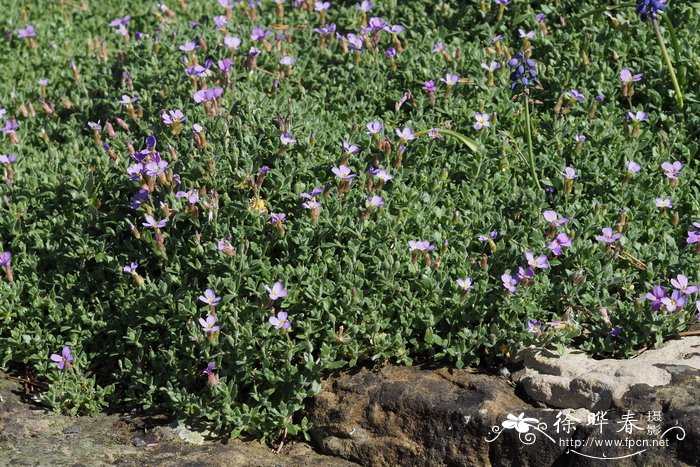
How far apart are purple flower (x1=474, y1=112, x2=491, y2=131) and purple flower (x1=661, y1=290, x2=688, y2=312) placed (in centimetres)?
142

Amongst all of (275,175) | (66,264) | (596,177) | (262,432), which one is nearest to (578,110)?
(596,177)

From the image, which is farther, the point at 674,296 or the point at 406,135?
the point at 406,135

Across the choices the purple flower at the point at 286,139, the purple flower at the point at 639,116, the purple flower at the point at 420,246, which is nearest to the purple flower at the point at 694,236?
the purple flower at the point at 639,116

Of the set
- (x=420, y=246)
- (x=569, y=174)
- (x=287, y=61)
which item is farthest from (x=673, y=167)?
(x=287, y=61)

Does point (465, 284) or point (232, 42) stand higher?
point (232, 42)

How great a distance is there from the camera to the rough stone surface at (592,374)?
3451 mm

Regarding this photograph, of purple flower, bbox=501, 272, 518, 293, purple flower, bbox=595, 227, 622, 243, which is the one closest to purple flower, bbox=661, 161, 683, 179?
purple flower, bbox=595, 227, 622, 243

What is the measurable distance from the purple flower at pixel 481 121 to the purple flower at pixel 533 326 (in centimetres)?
130

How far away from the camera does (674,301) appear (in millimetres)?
3664

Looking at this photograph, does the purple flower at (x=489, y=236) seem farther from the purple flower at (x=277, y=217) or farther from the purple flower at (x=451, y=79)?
the purple flower at (x=451, y=79)

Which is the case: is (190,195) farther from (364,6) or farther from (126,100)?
(364,6)

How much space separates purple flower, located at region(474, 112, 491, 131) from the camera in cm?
464

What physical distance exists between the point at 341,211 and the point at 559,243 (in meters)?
0.99

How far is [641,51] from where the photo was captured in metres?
5.21
